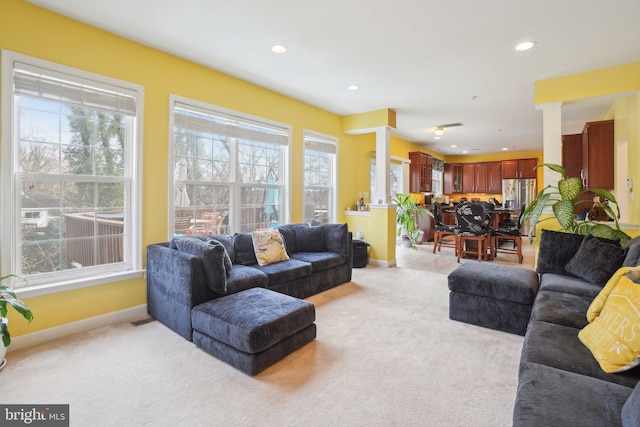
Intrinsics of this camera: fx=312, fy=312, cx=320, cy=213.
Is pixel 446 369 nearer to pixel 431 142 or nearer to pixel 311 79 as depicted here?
pixel 311 79

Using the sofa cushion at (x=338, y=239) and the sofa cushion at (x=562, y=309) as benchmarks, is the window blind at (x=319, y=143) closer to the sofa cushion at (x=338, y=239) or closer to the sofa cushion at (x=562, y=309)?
the sofa cushion at (x=338, y=239)

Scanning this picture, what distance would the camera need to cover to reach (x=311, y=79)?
406 cm

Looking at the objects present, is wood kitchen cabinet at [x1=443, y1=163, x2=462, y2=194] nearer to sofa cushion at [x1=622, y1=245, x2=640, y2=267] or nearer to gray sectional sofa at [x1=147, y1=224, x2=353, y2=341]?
gray sectional sofa at [x1=147, y1=224, x2=353, y2=341]

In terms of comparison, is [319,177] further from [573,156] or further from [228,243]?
[573,156]

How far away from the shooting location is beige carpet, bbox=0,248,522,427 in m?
1.73

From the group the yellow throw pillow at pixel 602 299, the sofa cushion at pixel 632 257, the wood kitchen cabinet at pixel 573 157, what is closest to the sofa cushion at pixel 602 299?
the yellow throw pillow at pixel 602 299

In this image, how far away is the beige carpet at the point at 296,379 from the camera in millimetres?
1726

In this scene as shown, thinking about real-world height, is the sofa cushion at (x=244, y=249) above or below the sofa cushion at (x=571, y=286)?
above

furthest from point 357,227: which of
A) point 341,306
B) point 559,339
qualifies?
point 559,339

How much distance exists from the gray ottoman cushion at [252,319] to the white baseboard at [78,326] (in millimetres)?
992

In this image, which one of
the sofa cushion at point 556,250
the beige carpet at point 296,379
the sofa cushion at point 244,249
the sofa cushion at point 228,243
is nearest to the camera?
the beige carpet at point 296,379

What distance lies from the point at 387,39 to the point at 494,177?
8.80m

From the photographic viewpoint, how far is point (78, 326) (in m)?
2.74

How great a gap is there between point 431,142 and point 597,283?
21.4 ft
